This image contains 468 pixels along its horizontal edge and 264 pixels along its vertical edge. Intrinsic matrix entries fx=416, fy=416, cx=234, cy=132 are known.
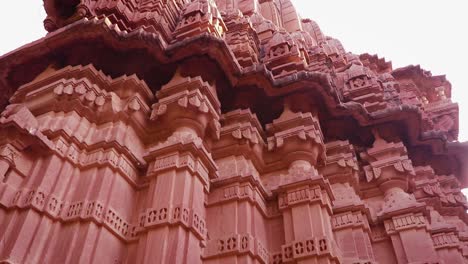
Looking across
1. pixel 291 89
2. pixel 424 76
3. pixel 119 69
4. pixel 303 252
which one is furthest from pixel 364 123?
pixel 424 76

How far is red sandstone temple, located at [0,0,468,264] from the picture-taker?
4.50 meters

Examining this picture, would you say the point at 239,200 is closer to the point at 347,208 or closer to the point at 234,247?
the point at 234,247

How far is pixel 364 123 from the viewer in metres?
7.86

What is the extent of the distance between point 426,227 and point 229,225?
10.4ft

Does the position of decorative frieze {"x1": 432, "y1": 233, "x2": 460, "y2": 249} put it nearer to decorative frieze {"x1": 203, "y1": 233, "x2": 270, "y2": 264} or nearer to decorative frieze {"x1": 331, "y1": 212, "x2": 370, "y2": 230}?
decorative frieze {"x1": 331, "y1": 212, "x2": 370, "y2": 230}

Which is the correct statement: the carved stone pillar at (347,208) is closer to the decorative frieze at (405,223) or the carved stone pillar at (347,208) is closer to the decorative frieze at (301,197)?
the decorative frieze at (405,223)

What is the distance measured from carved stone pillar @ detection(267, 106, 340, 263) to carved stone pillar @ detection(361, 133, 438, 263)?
4.22ft

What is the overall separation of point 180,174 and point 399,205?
3732 mm

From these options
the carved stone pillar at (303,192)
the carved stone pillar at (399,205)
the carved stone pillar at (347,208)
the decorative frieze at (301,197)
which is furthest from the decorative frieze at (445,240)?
the decorative frieze at (301,197)

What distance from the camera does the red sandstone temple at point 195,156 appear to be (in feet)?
14.8

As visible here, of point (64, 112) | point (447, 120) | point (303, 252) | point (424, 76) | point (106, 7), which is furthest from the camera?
point (424, 76)

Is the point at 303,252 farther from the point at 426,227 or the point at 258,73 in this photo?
the point at 258,73

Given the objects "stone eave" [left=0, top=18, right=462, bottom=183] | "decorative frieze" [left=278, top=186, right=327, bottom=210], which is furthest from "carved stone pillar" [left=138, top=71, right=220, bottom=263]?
"decorative frieze" [left=278, top=186, right=327, bottom=210]

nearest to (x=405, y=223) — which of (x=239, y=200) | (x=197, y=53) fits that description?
(x=239, y=200)
